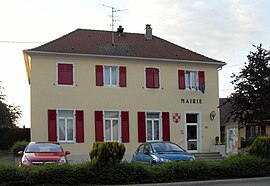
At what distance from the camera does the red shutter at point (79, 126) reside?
27998 millimetres

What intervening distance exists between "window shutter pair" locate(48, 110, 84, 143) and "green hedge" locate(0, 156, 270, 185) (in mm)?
12788

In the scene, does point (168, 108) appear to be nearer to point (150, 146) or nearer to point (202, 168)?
point (150, 146)

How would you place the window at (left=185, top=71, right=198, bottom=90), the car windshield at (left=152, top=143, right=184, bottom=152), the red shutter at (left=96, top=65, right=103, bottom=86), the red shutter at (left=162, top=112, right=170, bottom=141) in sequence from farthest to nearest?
1. the window at (left=185, top=71, right=198, bottom=90)
2. the red shutter at (left=162, top=112, right=170, bottom=141)
3. the red shutter at (left=96, top=65, right=103, bottom=86)
4. the car windshield at (left=152, top=143, right=184, bottom=152)

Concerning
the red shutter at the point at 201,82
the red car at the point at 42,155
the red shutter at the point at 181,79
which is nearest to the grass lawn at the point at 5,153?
the red shutter at the point at 181,79

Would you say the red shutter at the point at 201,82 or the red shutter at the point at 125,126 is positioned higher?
the red shutter at the point at 201,82

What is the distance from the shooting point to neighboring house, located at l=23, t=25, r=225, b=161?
90.9 feet

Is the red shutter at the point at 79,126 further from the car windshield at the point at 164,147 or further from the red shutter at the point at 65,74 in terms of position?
the car windshield at the point at 164,147

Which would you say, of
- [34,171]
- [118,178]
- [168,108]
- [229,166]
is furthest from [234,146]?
[34,171]

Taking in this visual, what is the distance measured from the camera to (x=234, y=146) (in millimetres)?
27078

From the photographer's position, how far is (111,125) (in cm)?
2903

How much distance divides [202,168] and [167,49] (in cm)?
1735

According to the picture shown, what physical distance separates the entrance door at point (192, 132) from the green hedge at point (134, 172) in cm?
1359

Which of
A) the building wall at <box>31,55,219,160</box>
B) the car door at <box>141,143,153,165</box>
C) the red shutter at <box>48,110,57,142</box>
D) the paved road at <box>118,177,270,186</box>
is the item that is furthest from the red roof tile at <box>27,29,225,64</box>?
the paved road at <box>118,177,270,186</box>

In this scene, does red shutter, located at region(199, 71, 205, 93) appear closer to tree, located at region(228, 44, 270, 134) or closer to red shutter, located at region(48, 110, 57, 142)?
tree, located at region(228, 44, 270, 134)
